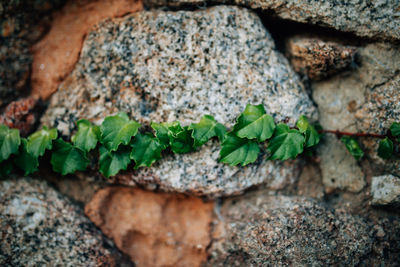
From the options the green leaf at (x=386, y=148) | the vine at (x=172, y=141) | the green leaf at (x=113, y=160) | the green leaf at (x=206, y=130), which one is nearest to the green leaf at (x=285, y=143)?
the vine at (x=172, y=141)

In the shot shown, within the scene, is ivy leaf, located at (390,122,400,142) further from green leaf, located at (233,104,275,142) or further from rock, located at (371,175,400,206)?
green leaf, located at (233,104,275,142)

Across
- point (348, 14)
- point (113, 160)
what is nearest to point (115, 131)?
point (113, 160)

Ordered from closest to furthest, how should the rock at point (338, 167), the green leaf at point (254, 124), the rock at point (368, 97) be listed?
the green leaf at point (254, 124)
the rock at point (368, 97)
the rock at point (338, 167)

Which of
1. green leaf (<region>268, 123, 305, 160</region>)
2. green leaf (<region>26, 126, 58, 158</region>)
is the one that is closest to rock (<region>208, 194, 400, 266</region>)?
green leaf (<region>268, 123, 305, 160</region>)

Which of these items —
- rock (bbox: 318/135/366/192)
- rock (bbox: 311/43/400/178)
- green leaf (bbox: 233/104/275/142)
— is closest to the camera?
green leaf (bbox: 233/104/275/142)

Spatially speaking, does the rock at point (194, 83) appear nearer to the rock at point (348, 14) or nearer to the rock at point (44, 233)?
the rock at point (348, 14)

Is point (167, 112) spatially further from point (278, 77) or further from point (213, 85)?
point (278, 77)
